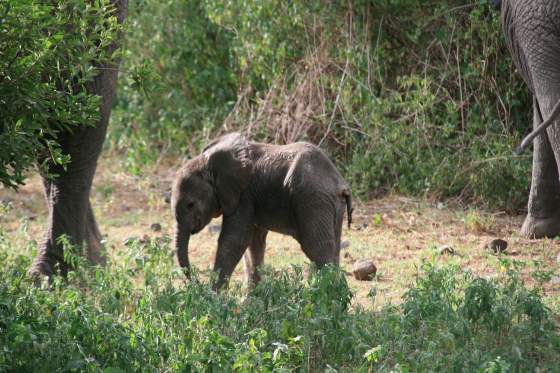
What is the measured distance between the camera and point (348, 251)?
775 cm

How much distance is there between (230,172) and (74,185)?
3.84 feet

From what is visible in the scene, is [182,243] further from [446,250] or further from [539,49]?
[539,49]

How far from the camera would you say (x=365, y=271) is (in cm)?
693

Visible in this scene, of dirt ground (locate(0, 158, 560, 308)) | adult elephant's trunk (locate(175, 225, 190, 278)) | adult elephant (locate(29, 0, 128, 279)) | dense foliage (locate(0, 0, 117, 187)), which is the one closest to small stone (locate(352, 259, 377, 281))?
dirt ground (locate(0, 158, 560, 308))

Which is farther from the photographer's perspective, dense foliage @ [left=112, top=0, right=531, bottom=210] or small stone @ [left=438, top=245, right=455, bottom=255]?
dense foliage @ [left=112, top=0, right=531, bottom=210]

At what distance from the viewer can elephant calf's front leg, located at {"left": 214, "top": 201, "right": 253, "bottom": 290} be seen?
20.5 feet

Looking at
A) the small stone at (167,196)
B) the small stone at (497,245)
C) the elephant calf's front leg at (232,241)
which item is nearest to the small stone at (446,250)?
the small stone at (497,245)

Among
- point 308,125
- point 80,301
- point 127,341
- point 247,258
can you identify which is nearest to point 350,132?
point 308,125

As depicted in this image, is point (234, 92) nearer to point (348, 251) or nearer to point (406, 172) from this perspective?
point (406, 172)

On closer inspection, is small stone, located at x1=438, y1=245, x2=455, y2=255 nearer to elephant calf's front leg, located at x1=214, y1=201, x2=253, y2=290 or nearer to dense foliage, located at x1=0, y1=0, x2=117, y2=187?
elephant calf's front leg, located at x1=214, y1=201, x2=253, y2=290

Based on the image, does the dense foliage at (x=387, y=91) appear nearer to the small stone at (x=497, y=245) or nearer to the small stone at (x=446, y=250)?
the small stone at (x=497, y=245)

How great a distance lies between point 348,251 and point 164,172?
3.69 metres

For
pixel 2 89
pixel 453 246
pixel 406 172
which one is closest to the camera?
pixel 2 89

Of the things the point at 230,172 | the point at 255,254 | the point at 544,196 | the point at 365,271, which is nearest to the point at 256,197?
the point at 230,172
